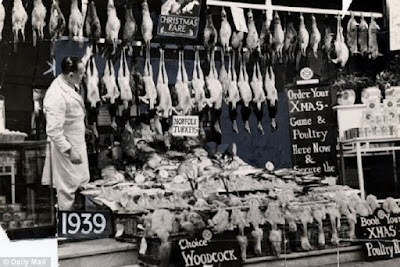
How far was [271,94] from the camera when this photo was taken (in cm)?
508

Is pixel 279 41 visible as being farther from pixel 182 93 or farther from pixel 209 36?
pixel 182 93

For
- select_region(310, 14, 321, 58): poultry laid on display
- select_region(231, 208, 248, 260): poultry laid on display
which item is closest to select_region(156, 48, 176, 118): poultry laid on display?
select_region(231, 208, 248, 260): poultry laid on display

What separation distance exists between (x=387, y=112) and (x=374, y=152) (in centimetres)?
34

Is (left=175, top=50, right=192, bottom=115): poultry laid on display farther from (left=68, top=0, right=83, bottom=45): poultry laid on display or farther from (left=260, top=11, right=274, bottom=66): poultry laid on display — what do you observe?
(left=68, top=0, right=83, bottom=45): poultry laid on display

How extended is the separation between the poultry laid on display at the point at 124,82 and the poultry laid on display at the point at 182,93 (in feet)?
1.23

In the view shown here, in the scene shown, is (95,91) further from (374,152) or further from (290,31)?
(374,152)

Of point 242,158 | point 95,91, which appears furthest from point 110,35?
point 242,158

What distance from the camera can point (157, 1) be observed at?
4.93m

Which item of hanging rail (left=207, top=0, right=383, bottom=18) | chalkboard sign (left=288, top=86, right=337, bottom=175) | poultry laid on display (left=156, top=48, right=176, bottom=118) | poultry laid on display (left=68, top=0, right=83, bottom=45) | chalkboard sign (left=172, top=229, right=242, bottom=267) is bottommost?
chalkboard sign (left=172, top=229, right=242, bottom=267)

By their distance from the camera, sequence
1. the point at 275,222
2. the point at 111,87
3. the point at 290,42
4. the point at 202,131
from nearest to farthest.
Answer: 1. the point at 111,87
2. the point at 202,131
3. the point at 275,222
4. the point at 290,42

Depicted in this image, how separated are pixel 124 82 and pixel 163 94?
31 centimetres

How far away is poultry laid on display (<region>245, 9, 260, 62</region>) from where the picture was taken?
5.09 metres

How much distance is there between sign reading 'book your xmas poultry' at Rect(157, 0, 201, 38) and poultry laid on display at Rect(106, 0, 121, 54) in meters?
0.32

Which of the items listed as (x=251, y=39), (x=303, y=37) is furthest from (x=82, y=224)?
(x=303, y=37)
